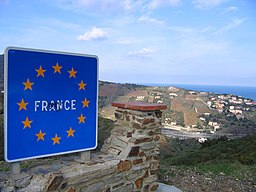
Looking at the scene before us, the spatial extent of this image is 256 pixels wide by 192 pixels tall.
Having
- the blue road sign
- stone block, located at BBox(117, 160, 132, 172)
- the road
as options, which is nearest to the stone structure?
stone block, located at BBox(117, 160, 132, 172)

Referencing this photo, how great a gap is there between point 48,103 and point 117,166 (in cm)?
110

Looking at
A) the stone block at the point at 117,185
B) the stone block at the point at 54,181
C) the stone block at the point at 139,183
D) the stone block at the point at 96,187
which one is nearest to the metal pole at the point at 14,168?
the stone block at the point at 54,181

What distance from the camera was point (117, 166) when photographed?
328 cm

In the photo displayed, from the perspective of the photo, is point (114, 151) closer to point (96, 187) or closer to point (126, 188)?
point (126, 188)

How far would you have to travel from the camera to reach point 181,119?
1011 inches

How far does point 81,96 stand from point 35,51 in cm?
70

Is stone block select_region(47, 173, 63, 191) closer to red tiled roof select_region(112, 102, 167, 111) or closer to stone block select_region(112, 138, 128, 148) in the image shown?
stone block select_region(112, 138, 128, 148)

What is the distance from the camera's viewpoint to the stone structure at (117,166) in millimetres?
2660

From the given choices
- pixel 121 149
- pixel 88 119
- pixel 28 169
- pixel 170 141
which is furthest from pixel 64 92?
pixel 170 141

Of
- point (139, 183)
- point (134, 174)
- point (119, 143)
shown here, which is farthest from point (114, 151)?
point (139, 183)

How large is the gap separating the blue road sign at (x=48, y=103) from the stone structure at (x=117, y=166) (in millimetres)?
202

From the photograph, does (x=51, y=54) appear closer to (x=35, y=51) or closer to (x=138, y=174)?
(x=35, y=51)

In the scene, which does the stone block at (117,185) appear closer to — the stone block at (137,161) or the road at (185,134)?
the stone block at (137,161)

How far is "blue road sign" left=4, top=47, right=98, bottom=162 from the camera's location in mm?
2557
